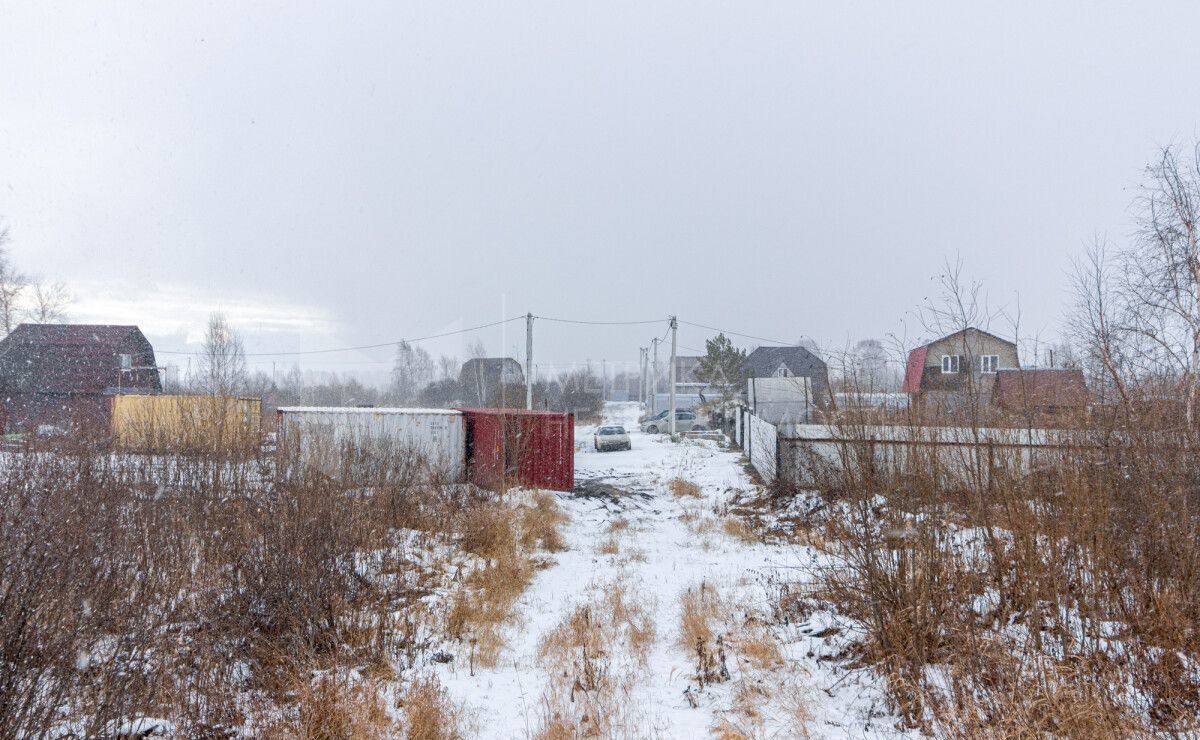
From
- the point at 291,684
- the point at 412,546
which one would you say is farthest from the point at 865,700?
the point at 412,546

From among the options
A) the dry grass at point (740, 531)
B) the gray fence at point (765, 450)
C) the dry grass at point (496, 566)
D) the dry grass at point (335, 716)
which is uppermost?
the gray fence at point (765, 450)

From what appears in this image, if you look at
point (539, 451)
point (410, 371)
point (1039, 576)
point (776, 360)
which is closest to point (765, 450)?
point (539, 451)

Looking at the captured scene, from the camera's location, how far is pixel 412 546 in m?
8.30

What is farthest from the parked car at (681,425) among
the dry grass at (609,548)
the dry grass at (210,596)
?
the dry grass at (210,596)

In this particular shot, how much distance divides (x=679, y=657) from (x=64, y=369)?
36.5 m

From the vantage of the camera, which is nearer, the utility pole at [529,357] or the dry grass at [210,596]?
the dry grass at [210,596]

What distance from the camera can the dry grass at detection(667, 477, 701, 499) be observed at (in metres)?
14.0

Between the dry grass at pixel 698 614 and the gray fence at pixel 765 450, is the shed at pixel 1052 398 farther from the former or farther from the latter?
the gray fence at pixel 765 450

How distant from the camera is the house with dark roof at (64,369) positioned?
90.4ft

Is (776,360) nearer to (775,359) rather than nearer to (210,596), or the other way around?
(775,359)

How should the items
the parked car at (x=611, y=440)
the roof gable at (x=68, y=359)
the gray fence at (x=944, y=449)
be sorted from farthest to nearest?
1. the roof gable at (x=68, y=359)
2. the parked car at (x=611, y=440)
3. the gray fence at (x=944, y=449)

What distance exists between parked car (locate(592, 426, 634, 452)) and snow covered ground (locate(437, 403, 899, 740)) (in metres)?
12.9

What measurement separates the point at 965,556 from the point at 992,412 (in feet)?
3.79

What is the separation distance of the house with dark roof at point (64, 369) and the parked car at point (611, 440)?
21.0m
